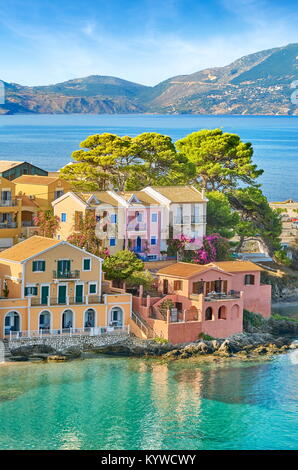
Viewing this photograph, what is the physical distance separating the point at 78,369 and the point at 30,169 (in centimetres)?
2201

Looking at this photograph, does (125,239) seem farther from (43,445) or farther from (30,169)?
(43,445)

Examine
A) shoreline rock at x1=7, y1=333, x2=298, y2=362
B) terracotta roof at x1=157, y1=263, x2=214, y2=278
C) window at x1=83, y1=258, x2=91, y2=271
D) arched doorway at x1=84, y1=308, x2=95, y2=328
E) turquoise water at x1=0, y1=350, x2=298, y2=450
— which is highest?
window at x1=83, y1=258, x2=91, y2=271

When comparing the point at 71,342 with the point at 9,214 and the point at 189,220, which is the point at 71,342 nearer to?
the point at 9,214

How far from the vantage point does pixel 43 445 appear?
28688 millimetres

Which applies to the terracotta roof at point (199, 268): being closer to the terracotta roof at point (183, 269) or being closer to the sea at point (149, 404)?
the terracotta roof at point (183, 269)

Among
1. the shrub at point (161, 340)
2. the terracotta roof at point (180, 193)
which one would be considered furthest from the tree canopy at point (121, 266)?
the terracotta roof at point (180, 193)

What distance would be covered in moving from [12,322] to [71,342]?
2.53 m

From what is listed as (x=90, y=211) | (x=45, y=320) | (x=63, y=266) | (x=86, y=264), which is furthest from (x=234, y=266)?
(x=45, y=320)

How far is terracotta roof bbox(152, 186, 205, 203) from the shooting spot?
47969 millimetres

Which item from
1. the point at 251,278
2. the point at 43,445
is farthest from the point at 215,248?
the point at 43,445

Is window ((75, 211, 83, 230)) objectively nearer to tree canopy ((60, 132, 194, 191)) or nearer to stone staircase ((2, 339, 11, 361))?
tree canopy ((60, 132, 194, 191))

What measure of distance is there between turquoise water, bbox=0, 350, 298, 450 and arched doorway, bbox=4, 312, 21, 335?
2.15 m

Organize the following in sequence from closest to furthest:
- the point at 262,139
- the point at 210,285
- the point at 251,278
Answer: the point at 210,285 → the point at 251,278 → the point at 262,139

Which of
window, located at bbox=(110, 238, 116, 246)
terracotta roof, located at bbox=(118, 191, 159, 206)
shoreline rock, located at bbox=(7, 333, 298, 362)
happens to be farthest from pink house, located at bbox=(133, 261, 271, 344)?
terracotta roof, located at bbox=(118, 191, 159, 206)
